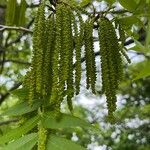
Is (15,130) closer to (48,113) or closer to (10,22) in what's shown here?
(48,113)

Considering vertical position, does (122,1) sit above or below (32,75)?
above

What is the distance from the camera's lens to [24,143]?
6.32ft

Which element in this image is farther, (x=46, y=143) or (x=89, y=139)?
(x=89, y=139)

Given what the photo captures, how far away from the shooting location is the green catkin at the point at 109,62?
205cm

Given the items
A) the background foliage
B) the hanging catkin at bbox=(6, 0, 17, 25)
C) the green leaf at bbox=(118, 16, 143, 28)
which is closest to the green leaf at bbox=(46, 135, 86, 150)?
the background foliage

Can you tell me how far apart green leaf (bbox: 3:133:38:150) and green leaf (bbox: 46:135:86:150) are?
2.6 inches

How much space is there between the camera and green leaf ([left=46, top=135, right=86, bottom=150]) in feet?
6.15

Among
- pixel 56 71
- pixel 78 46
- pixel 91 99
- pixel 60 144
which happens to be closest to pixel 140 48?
pixel 78 46

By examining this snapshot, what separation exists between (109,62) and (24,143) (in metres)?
0.51

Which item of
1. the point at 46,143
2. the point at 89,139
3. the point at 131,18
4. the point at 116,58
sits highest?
the point at 131,18

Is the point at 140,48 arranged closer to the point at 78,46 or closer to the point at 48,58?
the point at 78,46

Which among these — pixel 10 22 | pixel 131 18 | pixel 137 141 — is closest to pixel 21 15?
pixel 10 22

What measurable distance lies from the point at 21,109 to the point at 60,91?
1.12ft

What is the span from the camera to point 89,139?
348 inches
